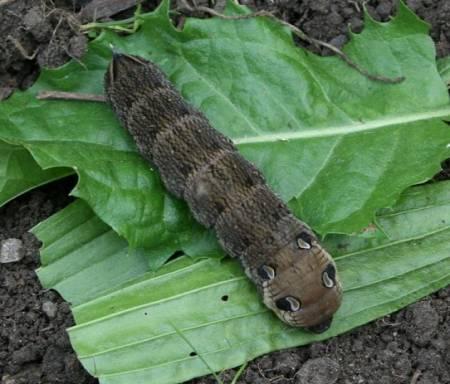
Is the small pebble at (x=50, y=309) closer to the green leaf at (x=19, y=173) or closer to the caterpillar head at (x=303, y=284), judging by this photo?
the green leaf at (x=19, y=173)

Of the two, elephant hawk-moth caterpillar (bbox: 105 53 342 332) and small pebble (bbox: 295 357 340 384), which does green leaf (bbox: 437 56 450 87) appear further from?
small pebble (bbox: 295 357 340 384)

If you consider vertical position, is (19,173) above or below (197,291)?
above

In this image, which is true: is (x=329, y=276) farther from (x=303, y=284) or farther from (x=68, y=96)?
(x=68, y=96)

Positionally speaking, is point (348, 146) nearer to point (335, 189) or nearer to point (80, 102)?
point (335, 189)


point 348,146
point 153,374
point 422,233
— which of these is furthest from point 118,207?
point 422,233

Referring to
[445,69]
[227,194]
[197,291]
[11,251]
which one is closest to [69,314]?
[11,251]

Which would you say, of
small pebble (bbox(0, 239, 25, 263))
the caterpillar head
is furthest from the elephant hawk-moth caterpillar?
small pebble (bbox(0, 239, 25, 263))

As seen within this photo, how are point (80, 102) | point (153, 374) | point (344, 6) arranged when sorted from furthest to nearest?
point (344, 6) < point (80, 102) < point (153, 374)
